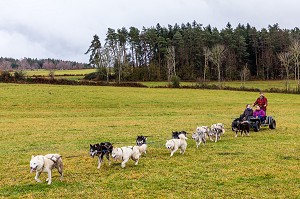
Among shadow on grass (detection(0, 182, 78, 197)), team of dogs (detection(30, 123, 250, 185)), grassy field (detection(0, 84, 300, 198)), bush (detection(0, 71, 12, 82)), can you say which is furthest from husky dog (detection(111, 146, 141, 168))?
bush (detection(0, 71, 12, 82))

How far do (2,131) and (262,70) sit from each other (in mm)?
104142

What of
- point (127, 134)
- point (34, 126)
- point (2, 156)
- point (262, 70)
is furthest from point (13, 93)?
point (262, 70)

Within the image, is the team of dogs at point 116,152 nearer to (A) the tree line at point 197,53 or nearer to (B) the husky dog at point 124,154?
(B) the husky dog at point 124,154

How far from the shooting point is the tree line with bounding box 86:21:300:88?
106m

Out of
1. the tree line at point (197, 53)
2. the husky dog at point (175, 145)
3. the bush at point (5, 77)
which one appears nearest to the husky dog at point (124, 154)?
the husky dog at point (175, 145)

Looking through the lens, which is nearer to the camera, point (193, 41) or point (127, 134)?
point (127, 134)

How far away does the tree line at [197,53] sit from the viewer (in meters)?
106

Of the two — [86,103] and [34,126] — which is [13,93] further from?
[34,126]

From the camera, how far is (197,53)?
372 ft

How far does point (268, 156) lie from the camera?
13.8 m

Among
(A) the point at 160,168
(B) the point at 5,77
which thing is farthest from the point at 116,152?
(B) the point at 5,77

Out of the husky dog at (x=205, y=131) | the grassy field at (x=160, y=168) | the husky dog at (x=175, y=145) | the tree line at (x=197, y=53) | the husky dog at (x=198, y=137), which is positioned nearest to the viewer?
the grassy field at (x=160, y=168)

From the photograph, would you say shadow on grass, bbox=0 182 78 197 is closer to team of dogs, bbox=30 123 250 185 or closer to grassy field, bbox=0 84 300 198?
grassy field, bbox=0 84 300 198

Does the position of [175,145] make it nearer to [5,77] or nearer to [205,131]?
[205,131]
